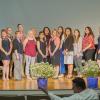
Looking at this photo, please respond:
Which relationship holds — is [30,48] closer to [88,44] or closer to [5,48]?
[5,48]

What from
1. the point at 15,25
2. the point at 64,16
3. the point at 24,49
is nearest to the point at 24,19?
the point at 15,25

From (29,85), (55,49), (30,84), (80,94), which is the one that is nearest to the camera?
(80,94)

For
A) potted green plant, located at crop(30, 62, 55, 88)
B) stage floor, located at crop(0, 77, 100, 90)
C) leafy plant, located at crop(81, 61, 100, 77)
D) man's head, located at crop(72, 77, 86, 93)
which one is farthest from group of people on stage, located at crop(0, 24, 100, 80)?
man's head, located at crop(72, 77, 86, 93)

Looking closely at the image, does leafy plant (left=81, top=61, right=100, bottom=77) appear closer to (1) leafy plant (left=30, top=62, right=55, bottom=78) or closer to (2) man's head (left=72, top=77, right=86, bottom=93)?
(1) leafy plant (left=30, top=62, right=55, bottom=78)

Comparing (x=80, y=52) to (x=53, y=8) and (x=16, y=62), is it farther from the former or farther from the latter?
(x=53, y=8)

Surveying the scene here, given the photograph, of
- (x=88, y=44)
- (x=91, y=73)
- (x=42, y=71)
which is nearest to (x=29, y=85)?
(x=42, y=71)

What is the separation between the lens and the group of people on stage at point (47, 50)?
10188 millimetres

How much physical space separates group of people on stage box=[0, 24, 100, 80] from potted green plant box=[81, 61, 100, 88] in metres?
2.29

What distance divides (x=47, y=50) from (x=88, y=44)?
1.02m

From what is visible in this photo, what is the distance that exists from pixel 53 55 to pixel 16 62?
0.93 meters

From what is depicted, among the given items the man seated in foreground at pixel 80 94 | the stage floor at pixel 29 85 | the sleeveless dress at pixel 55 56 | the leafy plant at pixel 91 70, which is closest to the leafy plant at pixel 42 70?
the stage floor at pixel 29 85

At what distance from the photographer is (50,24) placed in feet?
40.4

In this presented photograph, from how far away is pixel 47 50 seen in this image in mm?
10578

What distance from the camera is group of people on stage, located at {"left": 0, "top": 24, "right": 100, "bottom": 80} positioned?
10188 millimetres
